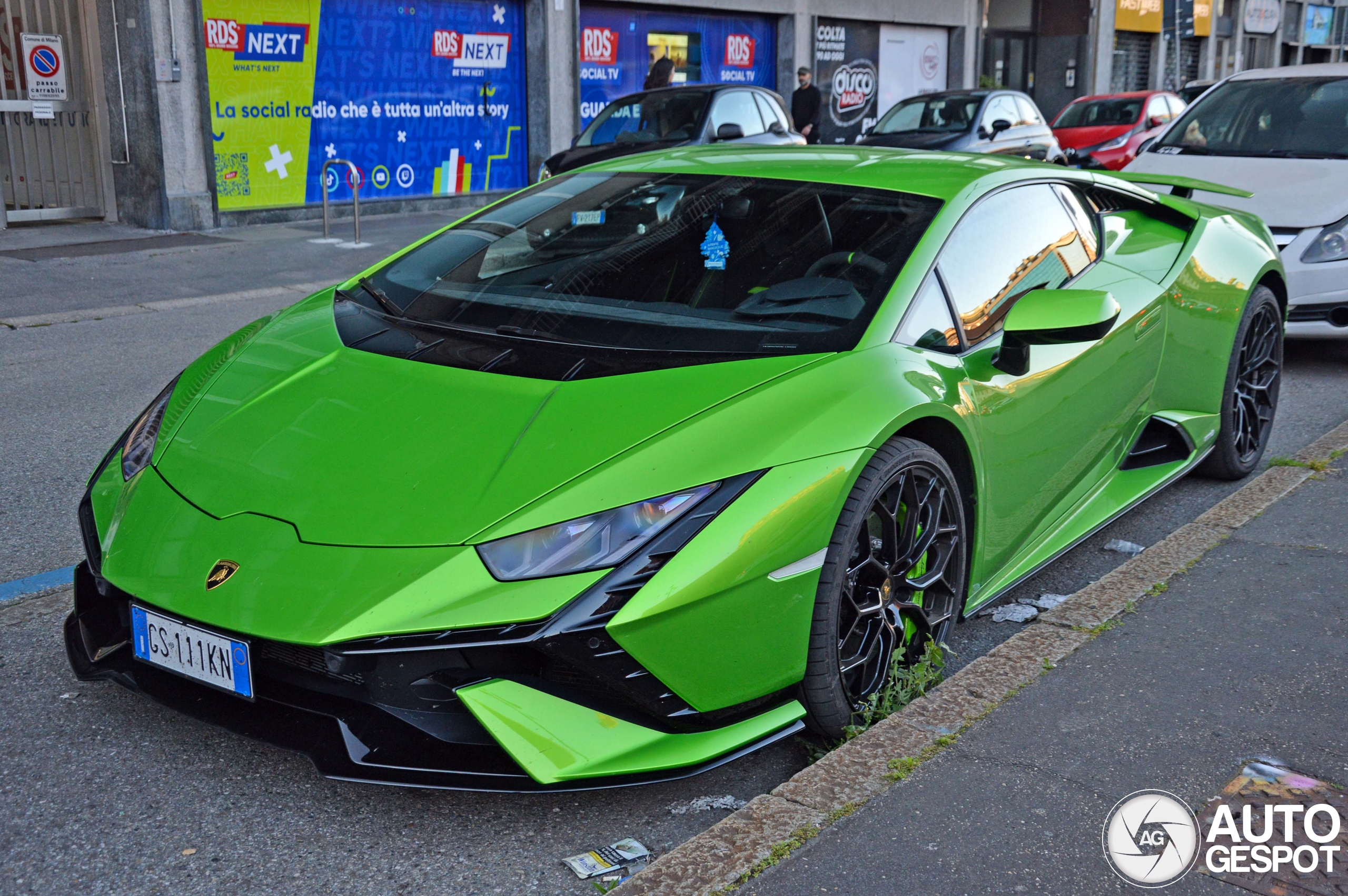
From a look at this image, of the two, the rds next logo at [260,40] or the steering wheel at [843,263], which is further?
the rds next logo at [260,40]

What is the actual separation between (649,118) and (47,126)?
6.28 meters

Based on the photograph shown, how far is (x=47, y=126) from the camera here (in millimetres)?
13367

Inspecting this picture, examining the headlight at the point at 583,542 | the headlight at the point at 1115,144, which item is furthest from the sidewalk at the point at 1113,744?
the headlight at the point at 1115,144

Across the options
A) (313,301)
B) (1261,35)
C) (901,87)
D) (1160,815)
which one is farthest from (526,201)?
(1261,35)

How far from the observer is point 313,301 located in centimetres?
389

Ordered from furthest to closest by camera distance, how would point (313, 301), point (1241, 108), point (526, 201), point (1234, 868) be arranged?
point (1241, 108)
point (526, 201)
point (313, 301)
point (1234, 868)

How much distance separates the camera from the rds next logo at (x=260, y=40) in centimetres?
1365

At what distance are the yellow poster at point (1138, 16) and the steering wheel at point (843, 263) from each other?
97.8 ft

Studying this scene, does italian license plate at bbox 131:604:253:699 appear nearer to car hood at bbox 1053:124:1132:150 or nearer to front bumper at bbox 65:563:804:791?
front bumper at bbox 65:563:804:791

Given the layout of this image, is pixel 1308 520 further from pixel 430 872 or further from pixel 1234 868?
pixel 430 872

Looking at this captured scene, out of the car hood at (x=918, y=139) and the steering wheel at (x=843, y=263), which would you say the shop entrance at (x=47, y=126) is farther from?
the steering wheel at (x=843, y=263)

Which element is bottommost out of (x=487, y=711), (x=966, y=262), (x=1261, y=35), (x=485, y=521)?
(x=487, y=711)

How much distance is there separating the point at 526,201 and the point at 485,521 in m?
1.92

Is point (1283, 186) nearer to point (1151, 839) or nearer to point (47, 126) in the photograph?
point (1151, 839)
